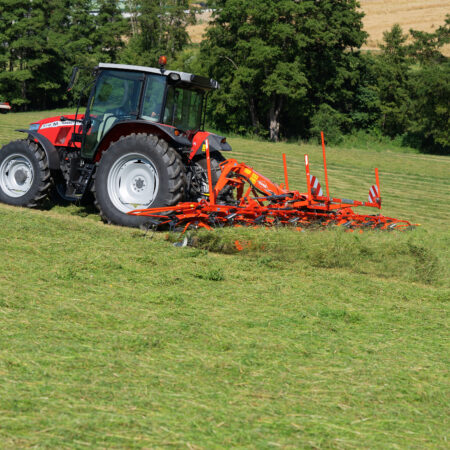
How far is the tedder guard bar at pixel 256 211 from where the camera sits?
25.7ft

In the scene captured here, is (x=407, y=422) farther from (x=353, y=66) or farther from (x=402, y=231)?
(x=353, y=66)

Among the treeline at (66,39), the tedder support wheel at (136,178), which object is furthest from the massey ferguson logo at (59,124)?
the treeline at (66,39)

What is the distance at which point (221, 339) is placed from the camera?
14.2 feet

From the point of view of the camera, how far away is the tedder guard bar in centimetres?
784

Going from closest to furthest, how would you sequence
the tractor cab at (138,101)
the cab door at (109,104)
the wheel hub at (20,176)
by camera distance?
1. the tractor cab at (138,101)
2. the cab door at (109,104)
3. the wheel hub at (20,176)

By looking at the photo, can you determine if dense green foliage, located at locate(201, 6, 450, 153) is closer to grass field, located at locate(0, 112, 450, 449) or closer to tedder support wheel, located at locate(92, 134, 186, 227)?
tedder support wheel, located at locate(92, 134, 186, 227)

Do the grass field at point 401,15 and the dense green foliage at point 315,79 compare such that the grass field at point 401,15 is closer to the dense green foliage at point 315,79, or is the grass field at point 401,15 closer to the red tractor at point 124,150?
the dense green foliage at point 315,79

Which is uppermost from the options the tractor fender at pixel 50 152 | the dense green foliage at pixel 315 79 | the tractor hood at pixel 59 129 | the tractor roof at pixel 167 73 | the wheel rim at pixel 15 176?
the dense green foliage at pixel 315 79

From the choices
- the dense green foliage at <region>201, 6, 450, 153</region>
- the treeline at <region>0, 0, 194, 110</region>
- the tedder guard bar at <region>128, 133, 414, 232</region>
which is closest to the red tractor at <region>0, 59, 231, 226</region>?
the tedder guard bar at <region>128, 133, 414, 232</region>

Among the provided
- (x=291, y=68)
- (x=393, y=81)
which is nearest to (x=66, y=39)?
(x=291, y=68)

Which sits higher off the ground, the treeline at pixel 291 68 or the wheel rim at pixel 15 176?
the treeline at pixel 291 68

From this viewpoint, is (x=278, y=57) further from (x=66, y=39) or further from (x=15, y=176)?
(x=15, y=176)

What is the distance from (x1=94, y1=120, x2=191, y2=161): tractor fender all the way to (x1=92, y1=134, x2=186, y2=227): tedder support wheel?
15cm

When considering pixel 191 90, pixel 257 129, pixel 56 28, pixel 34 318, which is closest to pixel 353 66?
pixel 257 129
